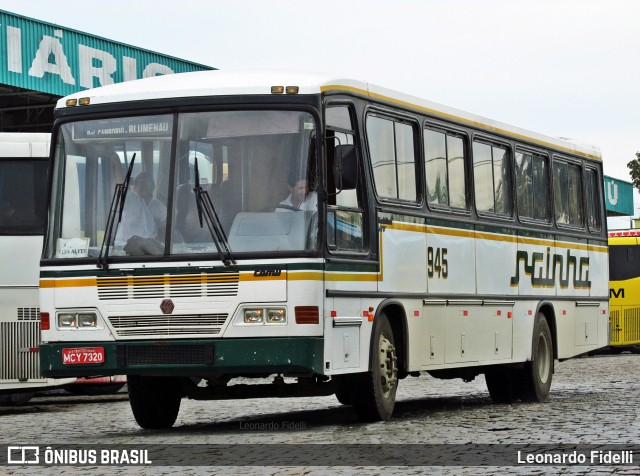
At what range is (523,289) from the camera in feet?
61.5

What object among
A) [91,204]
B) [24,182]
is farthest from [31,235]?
[91,204]

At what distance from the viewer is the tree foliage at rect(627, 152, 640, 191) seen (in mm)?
100312

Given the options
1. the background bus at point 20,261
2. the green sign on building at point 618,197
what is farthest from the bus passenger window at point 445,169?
the green sign on building at point 618,197

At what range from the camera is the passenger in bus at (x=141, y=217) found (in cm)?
1370

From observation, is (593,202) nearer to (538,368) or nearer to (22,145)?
(538,368)

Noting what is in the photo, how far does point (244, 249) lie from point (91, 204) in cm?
161

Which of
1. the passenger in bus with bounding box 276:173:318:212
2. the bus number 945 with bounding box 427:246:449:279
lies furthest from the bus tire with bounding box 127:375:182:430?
the bus number 945 with bounding box 427:246:449:279

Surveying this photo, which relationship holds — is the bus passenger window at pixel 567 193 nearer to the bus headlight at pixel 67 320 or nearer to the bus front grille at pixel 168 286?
the bus front grille at pixel 168 286

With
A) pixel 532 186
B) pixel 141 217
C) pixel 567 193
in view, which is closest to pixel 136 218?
pixel 141 217

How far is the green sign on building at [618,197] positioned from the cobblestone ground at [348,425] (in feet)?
178

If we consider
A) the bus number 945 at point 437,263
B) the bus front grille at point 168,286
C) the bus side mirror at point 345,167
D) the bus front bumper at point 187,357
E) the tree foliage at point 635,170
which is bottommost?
the bus front bumper at point 187,357

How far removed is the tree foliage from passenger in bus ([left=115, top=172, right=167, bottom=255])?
3487 inches

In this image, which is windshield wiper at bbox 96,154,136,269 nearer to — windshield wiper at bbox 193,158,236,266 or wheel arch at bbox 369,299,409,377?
windshield wiper at bbox 193,158,236,266

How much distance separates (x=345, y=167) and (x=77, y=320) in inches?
108
